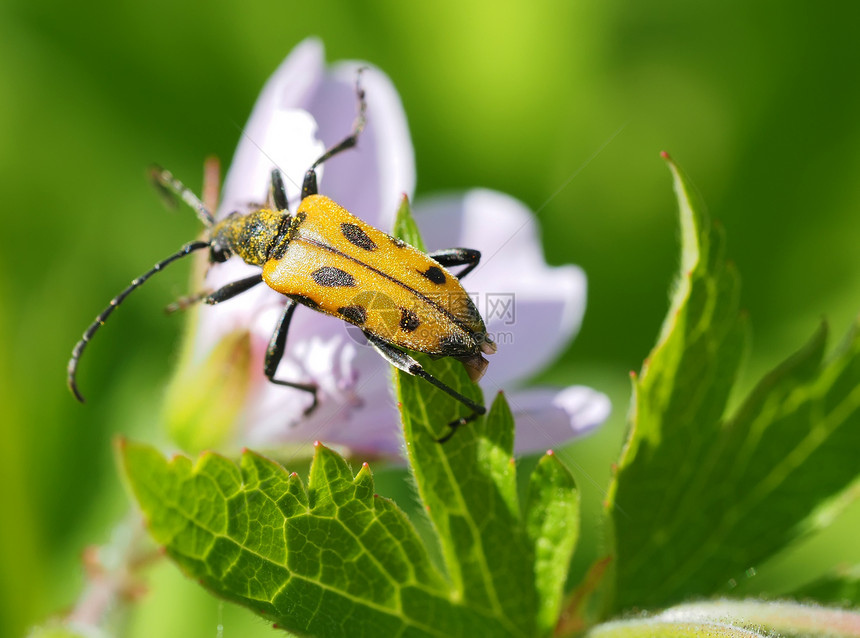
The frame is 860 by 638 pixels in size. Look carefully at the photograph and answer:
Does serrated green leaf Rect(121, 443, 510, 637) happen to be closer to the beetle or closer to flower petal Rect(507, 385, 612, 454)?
the beetle

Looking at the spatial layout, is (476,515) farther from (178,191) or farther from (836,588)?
(178,191)

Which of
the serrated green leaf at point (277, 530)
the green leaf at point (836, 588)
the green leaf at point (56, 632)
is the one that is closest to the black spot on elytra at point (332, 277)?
the serrated green leaf at point (277, 530)

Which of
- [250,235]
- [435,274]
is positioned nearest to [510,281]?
[435,274]

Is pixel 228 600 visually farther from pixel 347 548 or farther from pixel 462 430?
pixel 462 430

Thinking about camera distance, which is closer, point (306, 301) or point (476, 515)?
point (476, 515)

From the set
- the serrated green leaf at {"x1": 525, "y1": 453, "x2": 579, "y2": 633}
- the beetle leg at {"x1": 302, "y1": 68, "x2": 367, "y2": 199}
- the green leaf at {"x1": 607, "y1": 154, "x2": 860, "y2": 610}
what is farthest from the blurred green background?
the serrated green leaf at {"x1": 525, "y1": 453, "x2": 579, "y2": 633}

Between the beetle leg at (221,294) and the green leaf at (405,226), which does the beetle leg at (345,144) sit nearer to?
the beetle leg at (221,294)

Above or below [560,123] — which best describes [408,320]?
above
